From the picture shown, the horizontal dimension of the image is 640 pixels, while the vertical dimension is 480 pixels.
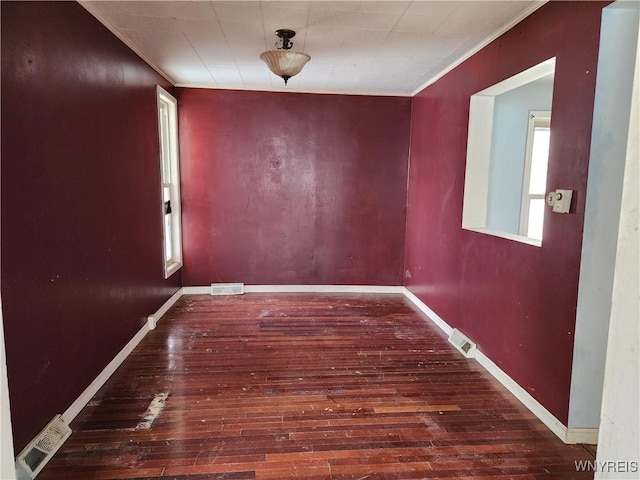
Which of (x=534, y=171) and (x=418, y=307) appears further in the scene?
(x=418, y=307)

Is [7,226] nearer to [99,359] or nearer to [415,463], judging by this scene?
[99,359]

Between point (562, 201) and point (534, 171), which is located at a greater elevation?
point (534, 171)

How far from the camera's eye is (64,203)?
2180 mm

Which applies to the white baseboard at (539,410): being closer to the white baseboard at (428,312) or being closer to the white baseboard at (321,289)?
the white baseboard at (428,312)

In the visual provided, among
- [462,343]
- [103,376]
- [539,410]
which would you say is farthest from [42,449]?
[462,343]

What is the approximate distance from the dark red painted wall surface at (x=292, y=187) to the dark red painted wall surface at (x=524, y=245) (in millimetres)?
953

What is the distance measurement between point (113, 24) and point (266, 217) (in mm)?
2601

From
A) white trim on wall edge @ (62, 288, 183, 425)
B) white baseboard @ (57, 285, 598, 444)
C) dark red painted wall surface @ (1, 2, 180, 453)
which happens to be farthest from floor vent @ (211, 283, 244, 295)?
dark red painted wall surface @ (1, 2, 180, 453)

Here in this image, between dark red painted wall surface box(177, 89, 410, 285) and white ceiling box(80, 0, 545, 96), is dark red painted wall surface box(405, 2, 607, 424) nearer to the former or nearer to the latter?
white ceiling box(80, 0, 545, 96)

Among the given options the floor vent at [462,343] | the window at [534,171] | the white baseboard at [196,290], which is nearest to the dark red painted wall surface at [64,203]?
the white baseboard at [196,290]

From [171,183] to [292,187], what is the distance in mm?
1441

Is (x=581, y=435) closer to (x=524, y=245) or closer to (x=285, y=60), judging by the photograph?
(x=524, y=245)

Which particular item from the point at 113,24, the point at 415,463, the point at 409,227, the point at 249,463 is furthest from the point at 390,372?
the point at 113,24

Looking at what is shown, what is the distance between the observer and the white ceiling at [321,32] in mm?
2395
